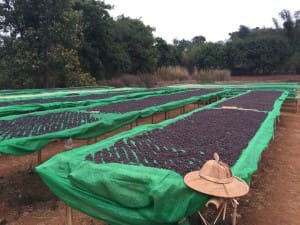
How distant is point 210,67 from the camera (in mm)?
26828

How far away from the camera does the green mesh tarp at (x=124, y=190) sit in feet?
5.39

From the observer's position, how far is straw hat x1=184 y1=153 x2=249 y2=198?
1.66 m

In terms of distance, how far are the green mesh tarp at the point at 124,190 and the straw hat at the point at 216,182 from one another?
5cm

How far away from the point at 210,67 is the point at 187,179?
25.9 meters

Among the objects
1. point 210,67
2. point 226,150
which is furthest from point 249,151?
point 210,67

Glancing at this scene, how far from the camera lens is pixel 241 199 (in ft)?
10.7

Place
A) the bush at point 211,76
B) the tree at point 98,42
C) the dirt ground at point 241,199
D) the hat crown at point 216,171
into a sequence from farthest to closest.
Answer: the bush at point 211,76, the tree at point 98,42, the dirt ground at point 241,199, the hat crown at point 216,171

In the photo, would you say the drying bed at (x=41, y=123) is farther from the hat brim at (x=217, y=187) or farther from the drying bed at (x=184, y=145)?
the hat brim at (x=217, y=187)

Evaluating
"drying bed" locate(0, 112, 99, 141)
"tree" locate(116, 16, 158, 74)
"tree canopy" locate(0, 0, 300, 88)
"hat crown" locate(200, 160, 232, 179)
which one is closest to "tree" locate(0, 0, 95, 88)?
"tree canopy" locate(0, 0, 300, 88)

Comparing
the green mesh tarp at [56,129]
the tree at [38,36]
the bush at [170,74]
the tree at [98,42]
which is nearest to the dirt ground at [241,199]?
the green mesh tarp at [56,129]

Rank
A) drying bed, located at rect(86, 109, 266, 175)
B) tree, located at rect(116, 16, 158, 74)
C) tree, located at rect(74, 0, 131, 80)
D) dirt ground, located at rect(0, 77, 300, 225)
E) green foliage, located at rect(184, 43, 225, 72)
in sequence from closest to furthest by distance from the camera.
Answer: drying bed, located at rect(86, 109, 266, 175) → dirt ground, located at rect(0, 77, 300, 225) → tree, located at rect(74, 0, 131, 80) → tree, located at rect(116, 16, 158, 74) → green foliage, located at rect(184, 43, 225, 72)

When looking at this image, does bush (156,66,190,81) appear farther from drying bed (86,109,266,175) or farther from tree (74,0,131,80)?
drying bed (86,109,266,175)

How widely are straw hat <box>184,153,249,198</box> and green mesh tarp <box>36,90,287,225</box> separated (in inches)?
2.1

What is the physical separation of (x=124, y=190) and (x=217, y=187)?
1.69ft
